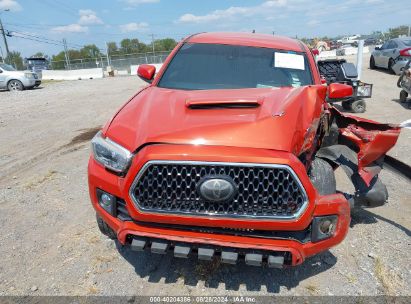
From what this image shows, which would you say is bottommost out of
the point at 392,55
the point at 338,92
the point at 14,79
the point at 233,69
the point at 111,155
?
the point at 14,79

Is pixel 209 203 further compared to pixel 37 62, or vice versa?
pixel 37 62

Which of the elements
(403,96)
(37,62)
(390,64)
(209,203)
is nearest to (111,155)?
(209,203)

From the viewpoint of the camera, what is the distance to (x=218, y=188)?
2.11 m

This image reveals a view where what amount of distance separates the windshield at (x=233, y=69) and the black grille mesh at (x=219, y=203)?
143 cm

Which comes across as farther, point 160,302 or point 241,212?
point 160,302

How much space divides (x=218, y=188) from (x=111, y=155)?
0.82 meters

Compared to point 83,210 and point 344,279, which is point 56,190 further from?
point 344,279

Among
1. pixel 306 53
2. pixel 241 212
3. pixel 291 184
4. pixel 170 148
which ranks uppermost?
pixel 306 53

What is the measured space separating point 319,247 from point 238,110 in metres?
1.10

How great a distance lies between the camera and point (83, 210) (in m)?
3.89

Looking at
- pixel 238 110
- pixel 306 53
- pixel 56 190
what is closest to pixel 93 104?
pixel 56 190

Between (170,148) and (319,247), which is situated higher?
(170,148)

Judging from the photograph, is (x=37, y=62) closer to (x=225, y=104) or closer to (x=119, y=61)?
(x=119, y=61)

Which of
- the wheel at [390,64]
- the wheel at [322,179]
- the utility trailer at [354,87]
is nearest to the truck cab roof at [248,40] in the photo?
the wheel at [322,179]
